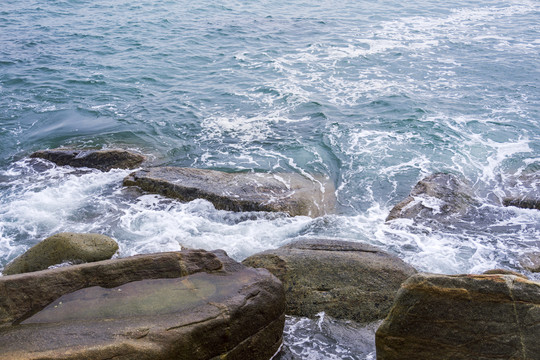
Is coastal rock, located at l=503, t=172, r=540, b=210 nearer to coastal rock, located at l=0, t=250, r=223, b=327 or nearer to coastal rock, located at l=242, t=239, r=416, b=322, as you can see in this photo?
coastal rock, located at l=242, t=239, r=416, b=322

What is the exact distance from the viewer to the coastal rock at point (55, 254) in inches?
301

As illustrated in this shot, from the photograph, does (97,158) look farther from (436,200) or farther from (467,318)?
(467,318)

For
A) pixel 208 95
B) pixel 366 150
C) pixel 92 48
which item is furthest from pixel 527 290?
pixel 92 48

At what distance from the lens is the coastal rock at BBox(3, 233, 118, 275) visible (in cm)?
764

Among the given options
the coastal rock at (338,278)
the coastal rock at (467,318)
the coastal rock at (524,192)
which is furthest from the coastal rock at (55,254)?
the coastal rock at (524,192)

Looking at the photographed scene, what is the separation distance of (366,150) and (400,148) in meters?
0.96

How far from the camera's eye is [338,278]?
7.12 meters

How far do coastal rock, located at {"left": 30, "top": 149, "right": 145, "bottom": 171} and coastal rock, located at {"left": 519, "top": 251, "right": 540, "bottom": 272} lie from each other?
882cm

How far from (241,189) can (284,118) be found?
4.92 metres

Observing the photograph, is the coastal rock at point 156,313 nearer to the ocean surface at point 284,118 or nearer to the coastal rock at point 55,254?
the ocean surface at point 284,118

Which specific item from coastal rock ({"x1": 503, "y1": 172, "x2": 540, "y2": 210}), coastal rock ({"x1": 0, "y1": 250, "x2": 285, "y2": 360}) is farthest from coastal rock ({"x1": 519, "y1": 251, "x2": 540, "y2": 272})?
coastal rock ({"x1": 0, "y1": 250, "x2": 285, "y2": 360})

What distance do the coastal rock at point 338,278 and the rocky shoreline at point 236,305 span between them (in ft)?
0.05

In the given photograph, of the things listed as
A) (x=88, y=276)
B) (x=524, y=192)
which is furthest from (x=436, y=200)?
(x=88, y=276)

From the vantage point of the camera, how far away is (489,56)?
19.3m
